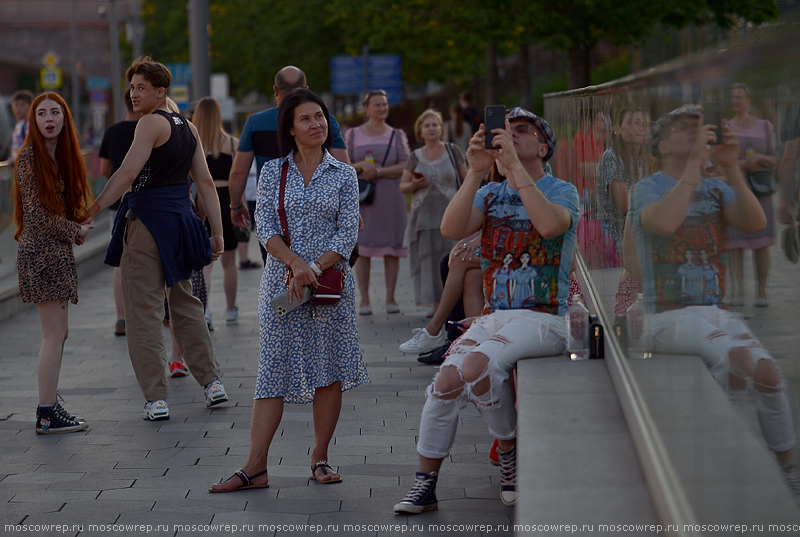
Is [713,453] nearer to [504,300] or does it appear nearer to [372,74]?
[504,300]

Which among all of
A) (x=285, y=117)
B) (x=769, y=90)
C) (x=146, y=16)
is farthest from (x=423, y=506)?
(x=146, y=16)

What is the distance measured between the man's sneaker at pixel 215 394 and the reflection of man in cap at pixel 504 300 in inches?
87.8

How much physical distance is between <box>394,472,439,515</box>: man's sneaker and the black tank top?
8.41 feet

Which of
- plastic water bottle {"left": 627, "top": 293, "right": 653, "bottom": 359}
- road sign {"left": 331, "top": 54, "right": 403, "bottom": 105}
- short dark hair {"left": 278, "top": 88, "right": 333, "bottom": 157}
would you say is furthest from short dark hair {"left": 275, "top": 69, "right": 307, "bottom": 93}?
road sign {"left": 331, "top": 54, "right": 403, "bottom": 105}

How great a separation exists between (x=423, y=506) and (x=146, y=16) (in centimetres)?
5698

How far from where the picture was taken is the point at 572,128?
7082 mm

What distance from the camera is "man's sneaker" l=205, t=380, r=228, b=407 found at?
6516 mm

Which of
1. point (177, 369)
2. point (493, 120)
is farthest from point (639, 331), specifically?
point (177, 369)

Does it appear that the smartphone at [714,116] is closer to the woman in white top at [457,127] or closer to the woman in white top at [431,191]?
the woman in white top at [431,191]

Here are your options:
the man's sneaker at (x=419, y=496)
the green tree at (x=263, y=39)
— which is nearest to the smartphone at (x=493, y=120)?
the man's sneaker at (x=419, y=496)

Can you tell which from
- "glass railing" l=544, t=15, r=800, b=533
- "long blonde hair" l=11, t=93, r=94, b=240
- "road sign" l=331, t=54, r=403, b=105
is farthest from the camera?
"road sign" l=331, t=54, r=403, b=105

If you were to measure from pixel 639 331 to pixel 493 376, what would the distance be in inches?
40.2

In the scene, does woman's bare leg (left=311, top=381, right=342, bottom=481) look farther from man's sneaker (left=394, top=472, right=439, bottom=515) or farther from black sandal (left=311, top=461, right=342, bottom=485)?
man's sneaker (left=394, top=472, right=439, bottom=515)

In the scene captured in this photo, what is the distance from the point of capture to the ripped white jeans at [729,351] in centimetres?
218
